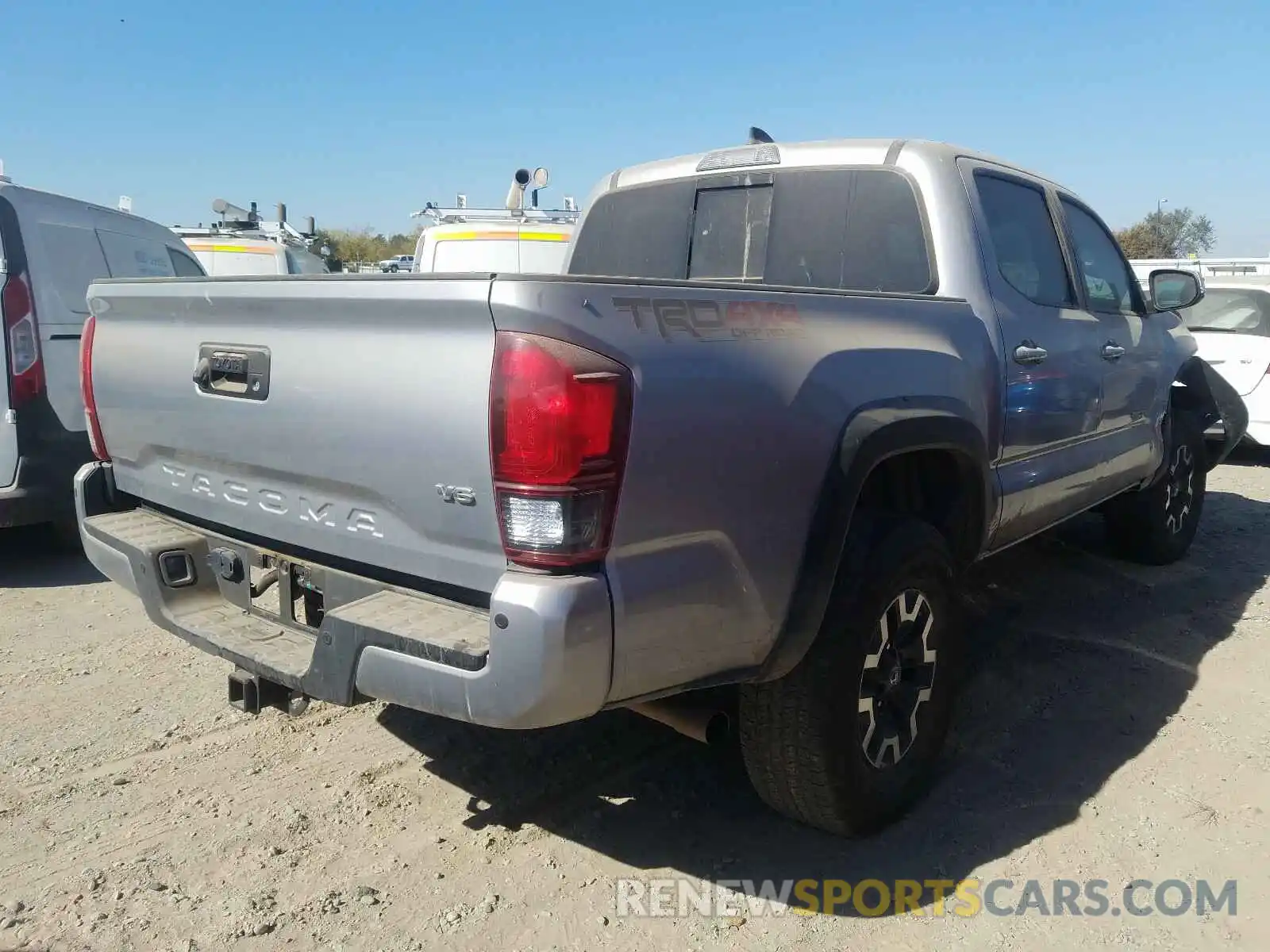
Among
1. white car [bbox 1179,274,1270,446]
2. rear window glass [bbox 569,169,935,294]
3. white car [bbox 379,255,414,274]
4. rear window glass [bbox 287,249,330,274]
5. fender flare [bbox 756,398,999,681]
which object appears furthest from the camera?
white car [bbox 379,255,414,274]

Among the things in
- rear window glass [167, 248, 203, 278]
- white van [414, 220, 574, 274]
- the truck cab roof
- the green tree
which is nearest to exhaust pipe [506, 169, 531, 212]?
white van [414, 220, 574, 274]

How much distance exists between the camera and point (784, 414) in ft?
7.71

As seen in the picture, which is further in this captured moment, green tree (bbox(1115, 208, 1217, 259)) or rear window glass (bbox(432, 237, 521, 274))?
green tree (bbox(1115, 208, 1217, 259))

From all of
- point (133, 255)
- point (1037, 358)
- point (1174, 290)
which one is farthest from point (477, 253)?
point (1037, 358)

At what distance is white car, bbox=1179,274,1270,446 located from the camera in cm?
888

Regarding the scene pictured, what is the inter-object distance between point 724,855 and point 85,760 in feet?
7.11

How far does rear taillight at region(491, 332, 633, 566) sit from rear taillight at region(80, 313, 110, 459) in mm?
1891

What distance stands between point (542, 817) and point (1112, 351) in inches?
122

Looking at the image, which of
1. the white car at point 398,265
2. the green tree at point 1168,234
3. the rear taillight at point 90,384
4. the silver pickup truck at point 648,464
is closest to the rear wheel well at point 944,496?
the silver pickup truck at point 648,464

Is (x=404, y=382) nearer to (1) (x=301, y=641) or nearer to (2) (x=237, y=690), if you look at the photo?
(1) (x=301, y=641)

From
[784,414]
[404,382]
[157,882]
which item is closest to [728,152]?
[784,414]

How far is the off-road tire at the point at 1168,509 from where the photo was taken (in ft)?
17.9

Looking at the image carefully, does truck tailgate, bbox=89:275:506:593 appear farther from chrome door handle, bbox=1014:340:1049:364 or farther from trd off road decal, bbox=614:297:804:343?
chrome door handle, bbox=1014:340:1049:364

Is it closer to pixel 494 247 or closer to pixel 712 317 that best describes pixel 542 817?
pixel 712 317
